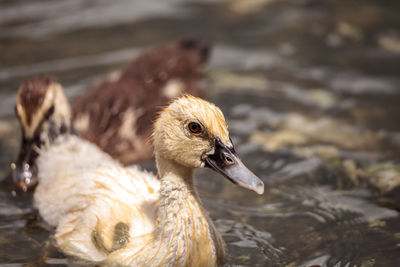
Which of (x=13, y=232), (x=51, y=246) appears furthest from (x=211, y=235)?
(x=13, y=232)

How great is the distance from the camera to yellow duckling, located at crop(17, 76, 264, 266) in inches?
146

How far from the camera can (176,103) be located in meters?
3.79

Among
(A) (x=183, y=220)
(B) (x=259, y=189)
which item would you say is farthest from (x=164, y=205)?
(B) (x=259, y=189)

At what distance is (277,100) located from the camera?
21.3ft

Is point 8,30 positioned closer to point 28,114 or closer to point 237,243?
point 28,114

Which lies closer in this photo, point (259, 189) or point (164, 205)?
point (259, 189)

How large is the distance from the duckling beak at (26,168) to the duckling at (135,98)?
50 cm

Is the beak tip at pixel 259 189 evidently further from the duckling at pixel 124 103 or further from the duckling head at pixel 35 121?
the duckling head at pixel 35 121

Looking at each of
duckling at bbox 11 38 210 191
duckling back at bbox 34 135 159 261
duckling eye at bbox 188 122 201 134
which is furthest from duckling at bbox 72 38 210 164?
duckling eye at bbox 188 122 201 134

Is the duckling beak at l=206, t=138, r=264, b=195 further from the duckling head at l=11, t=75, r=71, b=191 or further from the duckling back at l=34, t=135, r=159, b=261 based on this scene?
the duckling head at l=11, t=75, r=71, b=191

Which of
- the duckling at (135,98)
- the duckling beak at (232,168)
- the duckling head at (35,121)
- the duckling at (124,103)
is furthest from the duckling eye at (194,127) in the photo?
the duckling head at (35,121)

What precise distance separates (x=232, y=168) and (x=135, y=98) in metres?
2.18

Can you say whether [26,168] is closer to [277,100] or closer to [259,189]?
[259,189]

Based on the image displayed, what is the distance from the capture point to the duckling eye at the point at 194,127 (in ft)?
12.1
